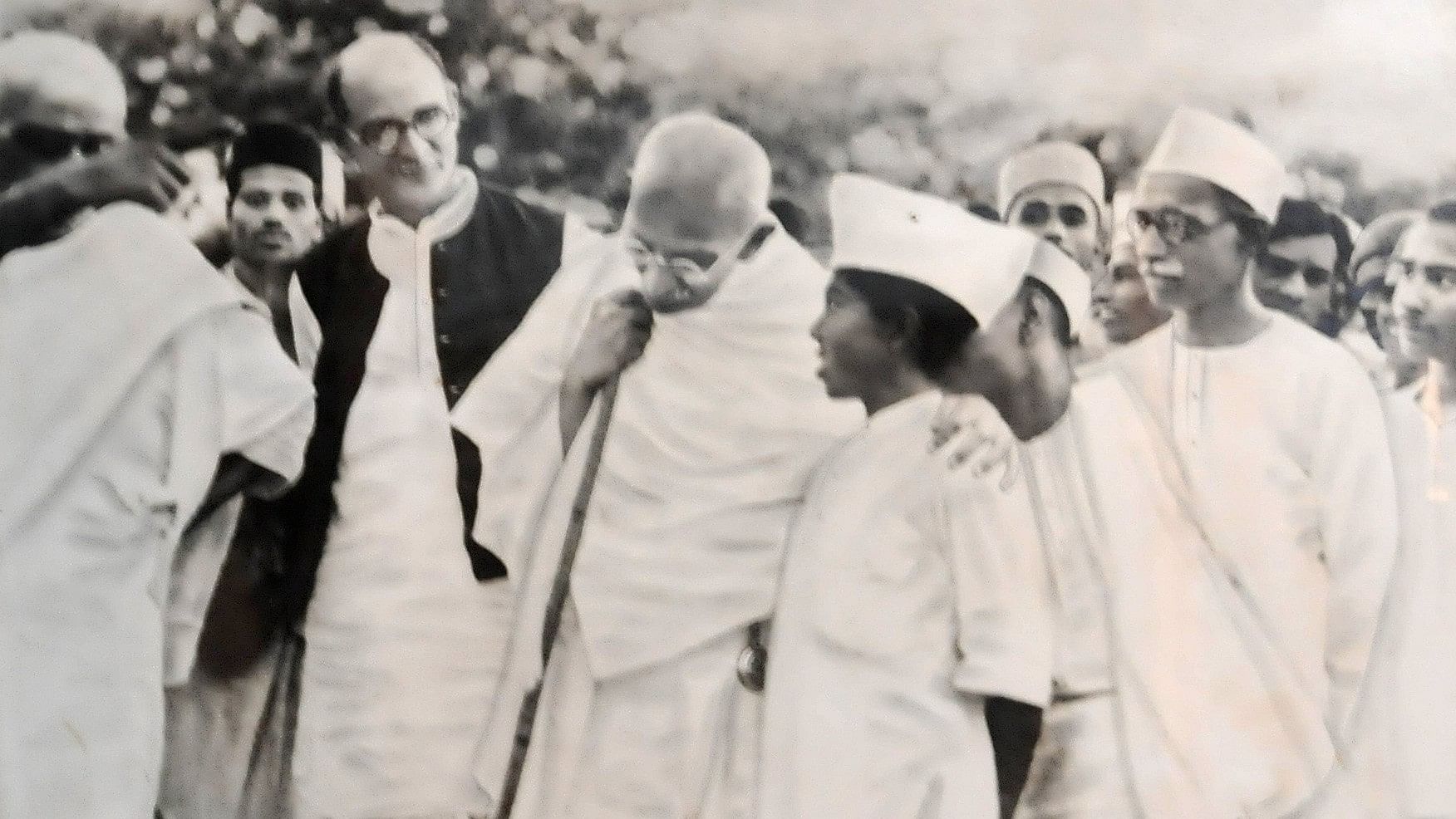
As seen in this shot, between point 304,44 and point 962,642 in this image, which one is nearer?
point 962,642

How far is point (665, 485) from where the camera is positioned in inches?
57.2

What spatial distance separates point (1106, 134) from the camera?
1.55m

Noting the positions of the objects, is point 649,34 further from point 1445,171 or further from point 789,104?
point 1445,171

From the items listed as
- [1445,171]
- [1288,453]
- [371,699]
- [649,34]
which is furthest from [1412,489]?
[371,699]

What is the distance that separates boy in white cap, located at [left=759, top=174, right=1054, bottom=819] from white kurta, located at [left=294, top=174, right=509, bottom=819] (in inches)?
13.9

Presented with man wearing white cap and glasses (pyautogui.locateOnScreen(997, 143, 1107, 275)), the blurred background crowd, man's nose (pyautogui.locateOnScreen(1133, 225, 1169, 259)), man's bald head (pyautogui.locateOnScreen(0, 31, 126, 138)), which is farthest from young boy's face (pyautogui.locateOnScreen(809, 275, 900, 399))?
man's bald head (pyautogui.locateOnScreen(0, 31, 126, 138))

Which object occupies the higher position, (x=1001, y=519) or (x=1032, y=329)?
(x=1032, y=329)

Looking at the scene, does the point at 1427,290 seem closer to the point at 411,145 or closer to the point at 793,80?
the point at 793,80

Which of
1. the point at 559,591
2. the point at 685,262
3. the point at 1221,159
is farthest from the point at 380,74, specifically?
the point at 1221,159

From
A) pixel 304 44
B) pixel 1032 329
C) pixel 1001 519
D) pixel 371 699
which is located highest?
pixel 304 44

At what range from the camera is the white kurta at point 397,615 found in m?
1.40

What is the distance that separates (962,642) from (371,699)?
670 mm

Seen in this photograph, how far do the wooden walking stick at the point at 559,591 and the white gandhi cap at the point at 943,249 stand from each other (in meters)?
0.34

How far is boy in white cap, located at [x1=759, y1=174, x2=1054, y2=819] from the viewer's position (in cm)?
140
